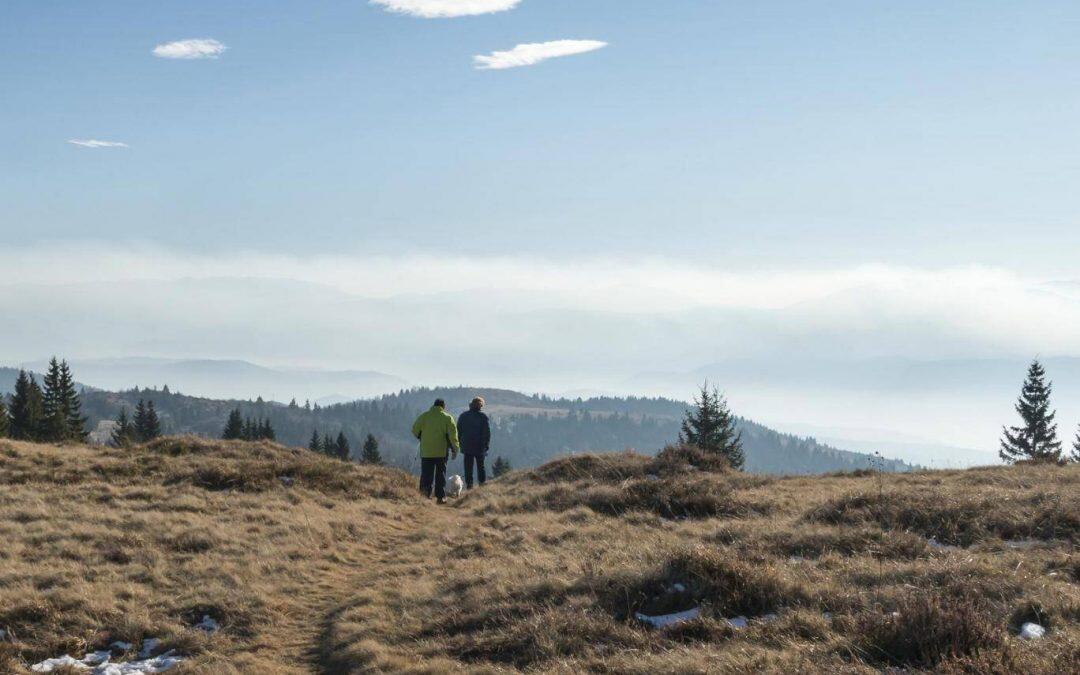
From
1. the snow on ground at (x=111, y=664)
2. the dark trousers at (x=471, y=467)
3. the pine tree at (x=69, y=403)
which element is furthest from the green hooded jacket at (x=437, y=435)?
the pine tree at (x=69, y=403)

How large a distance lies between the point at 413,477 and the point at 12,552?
1386 cm

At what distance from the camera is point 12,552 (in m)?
13.0

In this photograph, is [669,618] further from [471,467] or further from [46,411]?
[46,411]

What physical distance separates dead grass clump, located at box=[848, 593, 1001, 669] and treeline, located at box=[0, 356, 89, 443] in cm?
9492

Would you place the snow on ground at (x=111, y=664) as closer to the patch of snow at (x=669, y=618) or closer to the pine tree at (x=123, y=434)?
the patch of snow at (x=669, y=618)

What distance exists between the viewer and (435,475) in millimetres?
22625

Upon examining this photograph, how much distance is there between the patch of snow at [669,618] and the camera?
883 centimetres

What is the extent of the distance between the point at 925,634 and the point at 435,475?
17.0m

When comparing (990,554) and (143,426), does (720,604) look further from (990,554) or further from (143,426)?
(143,426)

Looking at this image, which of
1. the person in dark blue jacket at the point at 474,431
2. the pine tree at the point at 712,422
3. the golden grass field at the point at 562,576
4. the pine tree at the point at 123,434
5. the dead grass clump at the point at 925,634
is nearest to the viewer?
the dead grass clump at the point at 925,634

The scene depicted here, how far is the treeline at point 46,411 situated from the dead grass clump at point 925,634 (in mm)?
94921

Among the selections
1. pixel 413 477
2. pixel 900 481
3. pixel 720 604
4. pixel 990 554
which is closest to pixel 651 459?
pixel 900 481

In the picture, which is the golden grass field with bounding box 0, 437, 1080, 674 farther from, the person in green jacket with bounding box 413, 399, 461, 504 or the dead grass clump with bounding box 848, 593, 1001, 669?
the person in green jacket with bounding box 413, 399, 461, 504

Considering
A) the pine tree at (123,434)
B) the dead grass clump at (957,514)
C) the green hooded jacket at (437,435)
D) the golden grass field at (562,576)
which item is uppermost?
the green hooded jacket at (437,435)
